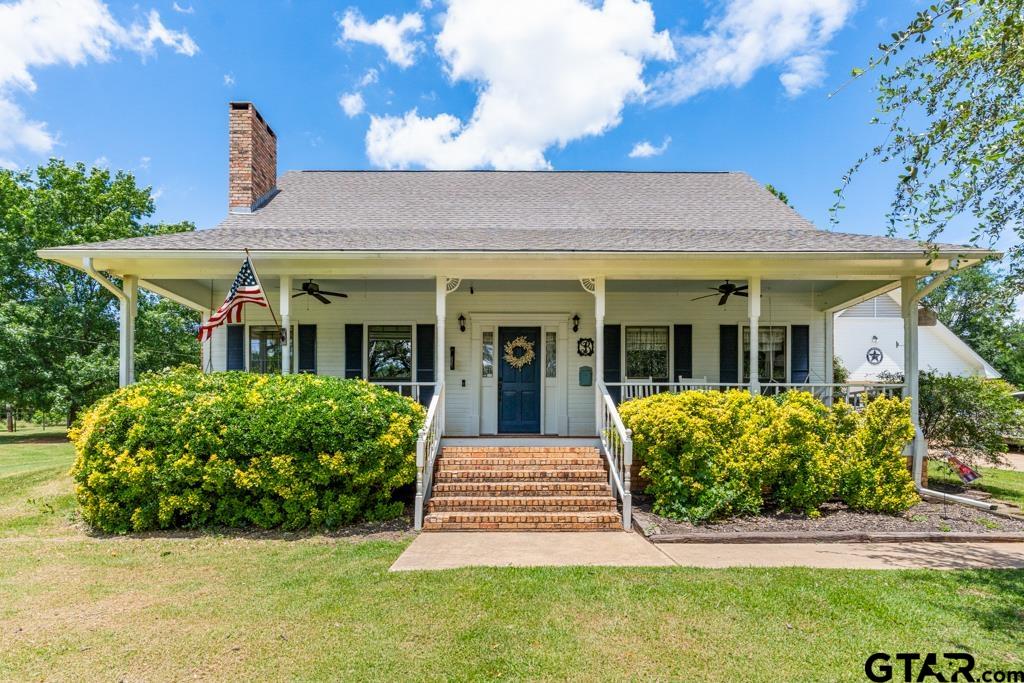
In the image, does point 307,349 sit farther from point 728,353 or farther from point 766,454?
point 728,353

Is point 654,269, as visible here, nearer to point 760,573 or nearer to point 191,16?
point 760,573

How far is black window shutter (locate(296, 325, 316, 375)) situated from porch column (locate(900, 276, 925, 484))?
31.7 ft

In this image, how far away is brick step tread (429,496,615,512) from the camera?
20.6 ft

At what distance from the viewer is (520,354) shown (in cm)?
970

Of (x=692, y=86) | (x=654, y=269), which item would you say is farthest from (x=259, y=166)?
(x=692, y=86)

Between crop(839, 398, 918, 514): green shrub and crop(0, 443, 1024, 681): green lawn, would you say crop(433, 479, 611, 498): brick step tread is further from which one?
crop(839, 398, 918, 514): green shrub

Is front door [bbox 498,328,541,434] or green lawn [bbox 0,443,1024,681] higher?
front door [bbox 498,328,541,434]

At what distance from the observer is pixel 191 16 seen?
1005cm

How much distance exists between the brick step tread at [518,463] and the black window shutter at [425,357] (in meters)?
2.60

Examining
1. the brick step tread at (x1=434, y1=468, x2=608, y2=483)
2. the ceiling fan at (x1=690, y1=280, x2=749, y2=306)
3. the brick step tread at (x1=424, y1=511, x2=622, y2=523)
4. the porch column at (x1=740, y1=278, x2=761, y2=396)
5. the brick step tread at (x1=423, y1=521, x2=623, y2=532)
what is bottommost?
the brick step tread at (x1=423, y1=521, x2=623, y2=532)

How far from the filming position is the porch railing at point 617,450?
605 centimetres

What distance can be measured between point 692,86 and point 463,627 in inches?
711
